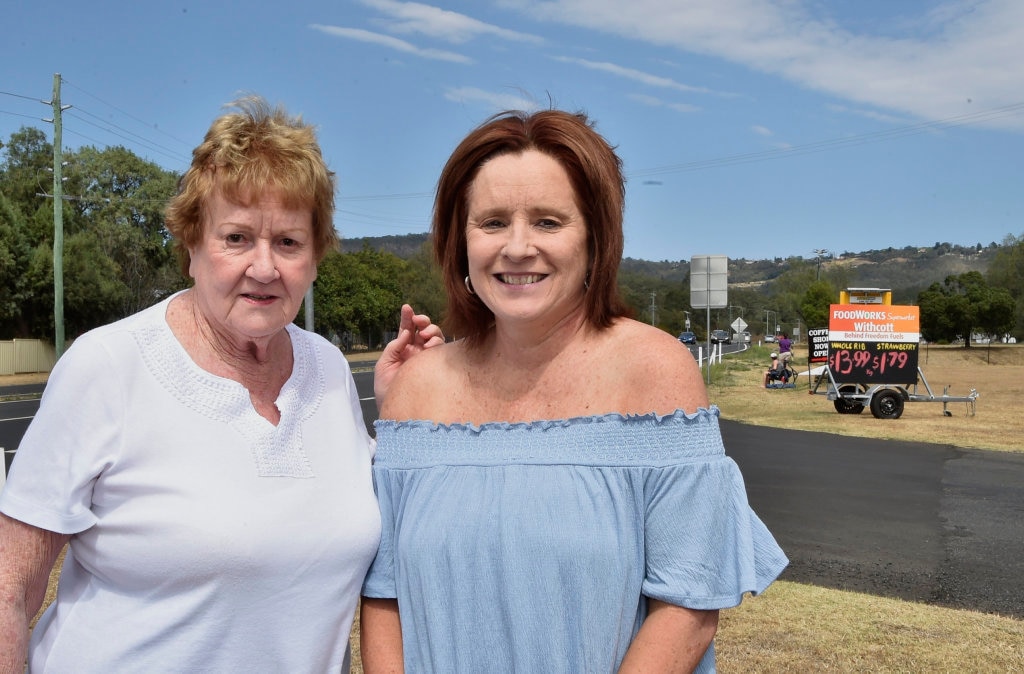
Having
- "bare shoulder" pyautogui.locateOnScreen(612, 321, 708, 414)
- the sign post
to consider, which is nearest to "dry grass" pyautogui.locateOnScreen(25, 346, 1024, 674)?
"bare shoulder" pyautogui.locateOnScreen(612, 321, 708, 414)

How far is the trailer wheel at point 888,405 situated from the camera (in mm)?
19281

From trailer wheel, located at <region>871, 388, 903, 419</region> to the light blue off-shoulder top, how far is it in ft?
61.2

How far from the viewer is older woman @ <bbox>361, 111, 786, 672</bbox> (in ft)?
6.59

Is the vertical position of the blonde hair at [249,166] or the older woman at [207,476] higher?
the blonde hair at [249,166]

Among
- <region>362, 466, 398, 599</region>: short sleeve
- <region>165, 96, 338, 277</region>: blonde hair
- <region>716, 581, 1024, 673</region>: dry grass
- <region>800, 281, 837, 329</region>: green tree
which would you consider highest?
<region>800, 281, 837, 329</region>: green tree

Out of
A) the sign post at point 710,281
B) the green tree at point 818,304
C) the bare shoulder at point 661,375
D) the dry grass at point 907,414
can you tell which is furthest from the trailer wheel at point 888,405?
the green tree at point 818,304

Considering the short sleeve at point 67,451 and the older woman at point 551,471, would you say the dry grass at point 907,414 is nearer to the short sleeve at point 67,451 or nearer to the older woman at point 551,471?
the older woman at point 551,471

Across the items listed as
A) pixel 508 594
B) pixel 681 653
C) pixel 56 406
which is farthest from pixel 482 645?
pixel 56 406

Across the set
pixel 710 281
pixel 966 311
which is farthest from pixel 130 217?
pixel 966 311

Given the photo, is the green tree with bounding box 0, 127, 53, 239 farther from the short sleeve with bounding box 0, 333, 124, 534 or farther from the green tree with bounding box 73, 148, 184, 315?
the short sleeve with bounding box 0, 333, 124, 534

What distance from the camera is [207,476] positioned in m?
2.07

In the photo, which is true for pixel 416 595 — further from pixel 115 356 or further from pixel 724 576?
pixel 115 356

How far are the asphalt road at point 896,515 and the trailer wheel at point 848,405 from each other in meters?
5.23

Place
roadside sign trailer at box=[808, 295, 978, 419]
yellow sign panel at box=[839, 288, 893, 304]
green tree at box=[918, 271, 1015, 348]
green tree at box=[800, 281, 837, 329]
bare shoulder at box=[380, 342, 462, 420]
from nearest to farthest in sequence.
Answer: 1. bare shoulder at box=[380, 342, 462, 420]
2. roadside sign trailer at box=[808, 295, 978, 419]
3. yellow sign panel at box=[839, 288, 893, 304]
4. green tree at box=[918, 271, 1015, 348]
5. green tree at box=[800, 281, 837, 329]
